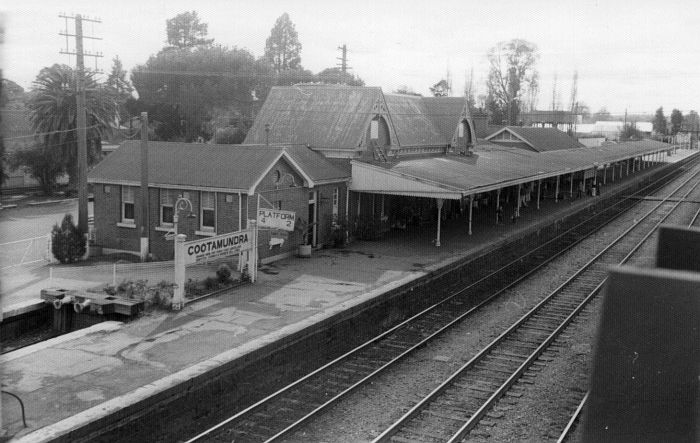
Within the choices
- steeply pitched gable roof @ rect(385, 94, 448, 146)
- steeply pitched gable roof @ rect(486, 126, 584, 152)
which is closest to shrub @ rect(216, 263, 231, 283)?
steeply pitched gable roof @ rect(385, 94, 448, 146)

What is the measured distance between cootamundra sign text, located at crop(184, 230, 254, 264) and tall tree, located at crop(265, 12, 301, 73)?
215 feet

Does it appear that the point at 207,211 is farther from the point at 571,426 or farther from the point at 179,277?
the point at 571,426

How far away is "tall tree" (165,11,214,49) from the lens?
72625 mm

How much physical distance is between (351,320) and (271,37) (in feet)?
230

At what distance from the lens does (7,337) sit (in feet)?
47.6

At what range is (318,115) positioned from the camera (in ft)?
96.3

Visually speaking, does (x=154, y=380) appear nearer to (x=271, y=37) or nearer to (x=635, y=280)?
(x=635, y=280)

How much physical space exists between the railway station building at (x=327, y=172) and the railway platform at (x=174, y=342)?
2.26 meters

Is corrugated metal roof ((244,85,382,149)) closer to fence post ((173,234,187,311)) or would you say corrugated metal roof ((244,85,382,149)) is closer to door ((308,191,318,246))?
door ((308,191,318,246))

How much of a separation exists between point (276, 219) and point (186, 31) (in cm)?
5944

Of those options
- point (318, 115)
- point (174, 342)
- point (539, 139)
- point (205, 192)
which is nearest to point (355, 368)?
point (174, 342)

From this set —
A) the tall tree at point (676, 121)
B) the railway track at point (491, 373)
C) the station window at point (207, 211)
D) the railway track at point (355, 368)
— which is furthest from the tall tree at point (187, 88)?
the tall tree at point (676, 121)

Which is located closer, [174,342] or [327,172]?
[174,342]

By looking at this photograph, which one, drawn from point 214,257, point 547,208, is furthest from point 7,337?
point 547,208
